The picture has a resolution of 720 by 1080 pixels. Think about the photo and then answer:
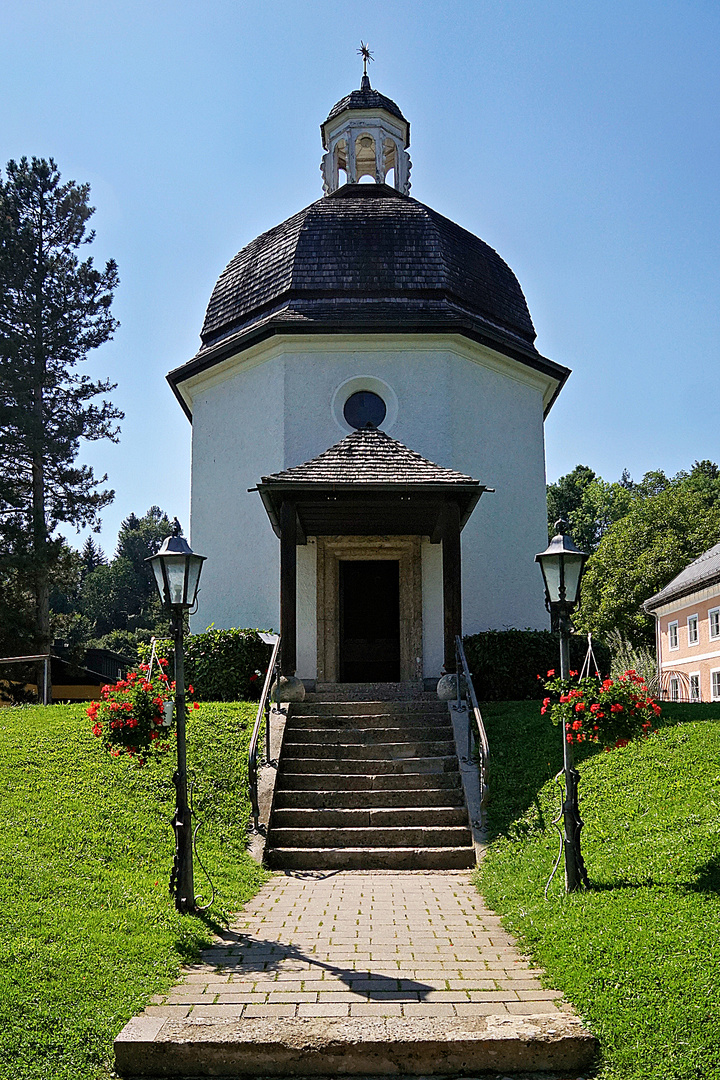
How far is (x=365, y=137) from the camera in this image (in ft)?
76.5

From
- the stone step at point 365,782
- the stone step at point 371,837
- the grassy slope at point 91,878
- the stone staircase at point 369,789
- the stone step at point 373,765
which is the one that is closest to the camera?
the grassy slope at point 91,878

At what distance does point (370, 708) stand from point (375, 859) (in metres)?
3.22

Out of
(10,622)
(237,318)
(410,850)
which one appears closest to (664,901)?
(410,850)

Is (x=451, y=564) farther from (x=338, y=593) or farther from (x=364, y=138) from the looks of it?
(x=364, y=138)

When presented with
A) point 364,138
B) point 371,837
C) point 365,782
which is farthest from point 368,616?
point 364,138

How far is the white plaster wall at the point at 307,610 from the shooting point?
16109 millimetres

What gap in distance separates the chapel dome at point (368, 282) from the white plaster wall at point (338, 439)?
0.40 meters

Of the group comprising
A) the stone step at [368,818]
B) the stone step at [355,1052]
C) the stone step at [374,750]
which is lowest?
the stone step at [355,1052]

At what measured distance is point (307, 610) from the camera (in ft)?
53.2

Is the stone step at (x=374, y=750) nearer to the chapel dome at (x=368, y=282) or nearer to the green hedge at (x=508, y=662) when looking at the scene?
the green hedge at (x=508, y=662)

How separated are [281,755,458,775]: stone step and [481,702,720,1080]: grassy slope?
0.63 metres

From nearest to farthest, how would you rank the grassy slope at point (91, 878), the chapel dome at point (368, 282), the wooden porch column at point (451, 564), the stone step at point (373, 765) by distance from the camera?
the grassy slope at point (91, 878), the stone step at point (373, 765), the wooden porch column at point (451, 564), the chapel dome at point (368, 282)

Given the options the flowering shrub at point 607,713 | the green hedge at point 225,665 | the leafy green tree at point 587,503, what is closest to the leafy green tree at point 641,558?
the leafy green tree at point 587,503

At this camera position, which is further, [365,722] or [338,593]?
[338,593]
